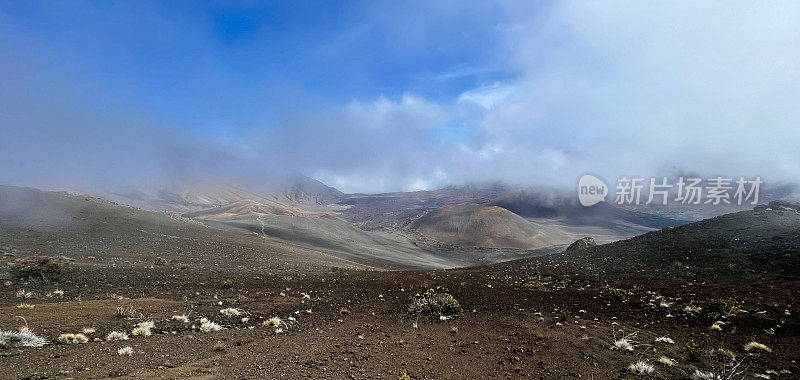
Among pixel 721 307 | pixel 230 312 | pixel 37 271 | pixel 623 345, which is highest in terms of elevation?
pixel 721 307

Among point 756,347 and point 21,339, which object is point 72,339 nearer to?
point 21,339

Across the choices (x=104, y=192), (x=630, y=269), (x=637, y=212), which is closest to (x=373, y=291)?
(x=630, y=269)

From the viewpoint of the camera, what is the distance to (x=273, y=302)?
14.0 m

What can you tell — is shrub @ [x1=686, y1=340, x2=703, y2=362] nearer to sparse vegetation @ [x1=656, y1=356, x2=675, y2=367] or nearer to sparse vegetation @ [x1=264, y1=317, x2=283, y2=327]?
sparse vegetation @ [x1=656, y1=356, x2=675, y2=367]

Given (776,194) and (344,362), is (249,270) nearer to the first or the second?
(344,362)

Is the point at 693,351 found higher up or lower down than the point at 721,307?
lower down

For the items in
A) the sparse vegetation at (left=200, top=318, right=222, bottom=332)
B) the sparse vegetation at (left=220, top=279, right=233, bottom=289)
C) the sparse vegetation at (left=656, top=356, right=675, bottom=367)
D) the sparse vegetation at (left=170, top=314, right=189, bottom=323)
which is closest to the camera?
the sparse vegetation at (left=656, top=356, right=675, bottom=367)

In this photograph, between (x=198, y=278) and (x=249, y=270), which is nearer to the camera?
(x=198, y=278)

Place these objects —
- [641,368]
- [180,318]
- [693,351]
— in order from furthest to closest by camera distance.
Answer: [180,318]
[693,351]
[641,368]

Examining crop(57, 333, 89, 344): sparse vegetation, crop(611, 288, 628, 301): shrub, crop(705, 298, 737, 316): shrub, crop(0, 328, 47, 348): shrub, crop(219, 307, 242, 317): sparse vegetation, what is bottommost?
crop(219, 307, 242, 317): sparse vegetation

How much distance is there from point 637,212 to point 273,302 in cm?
18763

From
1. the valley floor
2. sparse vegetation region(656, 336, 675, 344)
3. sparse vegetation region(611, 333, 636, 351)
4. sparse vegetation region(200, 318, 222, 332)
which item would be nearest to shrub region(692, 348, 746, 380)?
the valley floor

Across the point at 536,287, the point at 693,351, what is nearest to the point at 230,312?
the point at 693,351

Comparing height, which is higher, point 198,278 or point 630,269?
point 630,269
